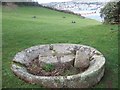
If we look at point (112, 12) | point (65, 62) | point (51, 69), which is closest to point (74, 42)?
point (65, 62)

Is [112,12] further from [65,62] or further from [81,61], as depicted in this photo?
[65,62]

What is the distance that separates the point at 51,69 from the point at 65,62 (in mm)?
700

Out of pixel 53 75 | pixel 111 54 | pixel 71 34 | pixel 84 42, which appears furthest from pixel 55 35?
pixel 53 75

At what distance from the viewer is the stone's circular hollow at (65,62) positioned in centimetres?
1048

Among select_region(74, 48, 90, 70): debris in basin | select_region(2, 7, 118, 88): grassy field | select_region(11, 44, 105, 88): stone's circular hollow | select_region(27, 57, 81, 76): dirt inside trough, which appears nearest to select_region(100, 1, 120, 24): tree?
select_region(2, 7, 118, 88): grassy field

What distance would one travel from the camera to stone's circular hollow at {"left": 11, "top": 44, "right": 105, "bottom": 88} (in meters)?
10.5

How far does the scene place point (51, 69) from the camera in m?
11.8

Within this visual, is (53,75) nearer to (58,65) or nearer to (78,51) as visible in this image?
(58,65)

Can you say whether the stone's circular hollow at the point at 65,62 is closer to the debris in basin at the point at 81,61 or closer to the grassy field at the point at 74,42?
the debris in basin at the point at 81,61

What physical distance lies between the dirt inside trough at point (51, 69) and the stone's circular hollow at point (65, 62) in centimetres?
15

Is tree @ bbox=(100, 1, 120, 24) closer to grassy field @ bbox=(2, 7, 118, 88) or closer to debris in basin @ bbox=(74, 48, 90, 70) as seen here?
grassy field @ bbox=(2, 7, 118, 88)

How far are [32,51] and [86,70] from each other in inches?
117

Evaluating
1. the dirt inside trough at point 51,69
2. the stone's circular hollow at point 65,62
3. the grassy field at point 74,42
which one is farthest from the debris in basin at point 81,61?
the grassy field at point 74,42

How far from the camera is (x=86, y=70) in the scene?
11320 millimetres
